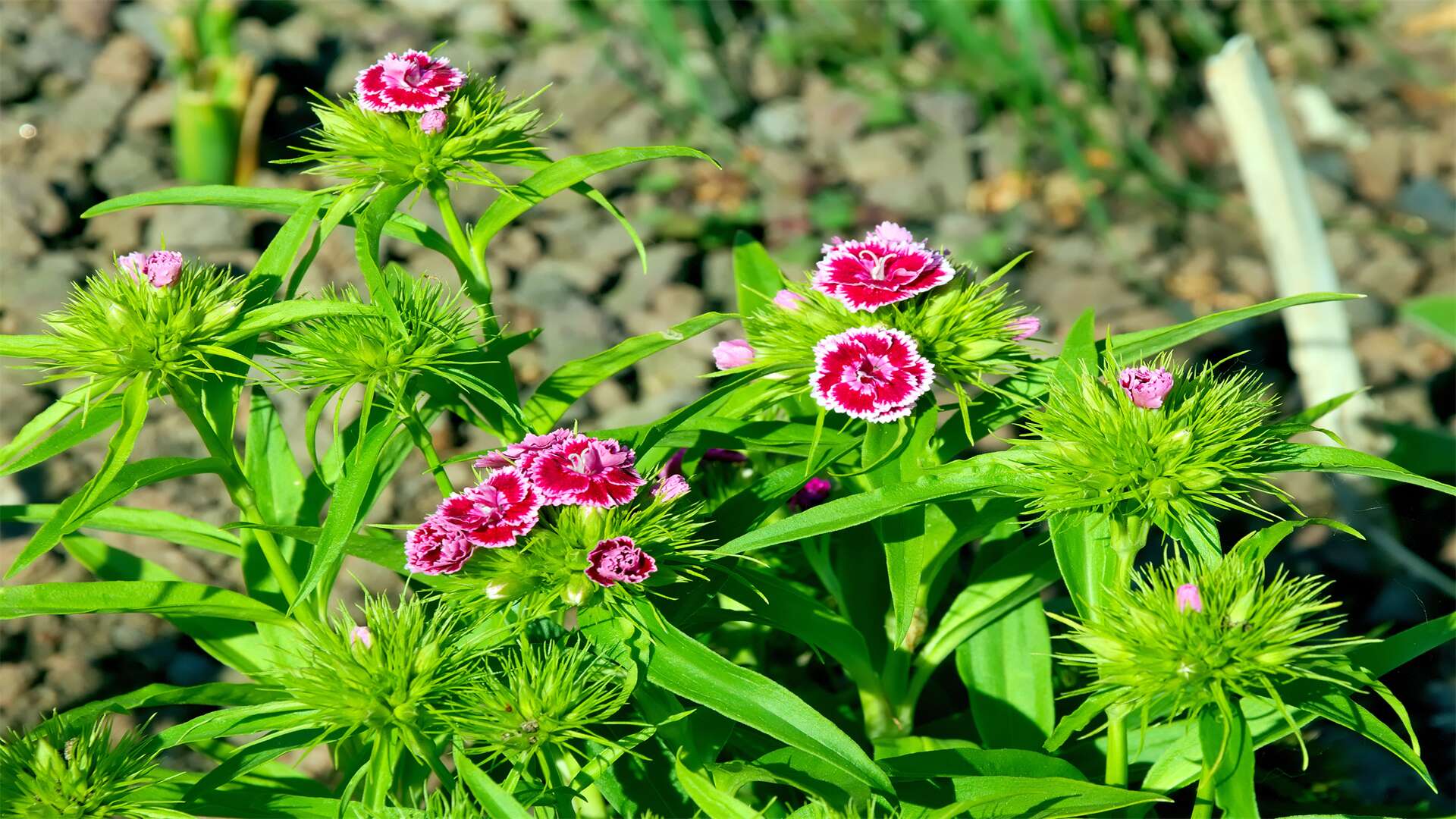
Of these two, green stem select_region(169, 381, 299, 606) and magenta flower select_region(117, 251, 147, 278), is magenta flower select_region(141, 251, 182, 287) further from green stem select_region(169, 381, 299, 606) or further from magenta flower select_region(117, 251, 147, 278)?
green stem select_region(169, 381, 299, 606)

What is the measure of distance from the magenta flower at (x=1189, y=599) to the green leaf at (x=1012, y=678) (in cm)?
46

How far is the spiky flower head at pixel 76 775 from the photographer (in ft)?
4.72

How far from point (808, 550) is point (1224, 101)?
1.91m

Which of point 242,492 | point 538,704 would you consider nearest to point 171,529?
point 242,492

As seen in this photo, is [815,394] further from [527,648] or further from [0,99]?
[0,99]

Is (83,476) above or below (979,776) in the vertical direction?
above

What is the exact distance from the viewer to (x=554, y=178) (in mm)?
1709

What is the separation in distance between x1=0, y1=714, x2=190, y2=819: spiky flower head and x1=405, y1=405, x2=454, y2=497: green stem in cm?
44

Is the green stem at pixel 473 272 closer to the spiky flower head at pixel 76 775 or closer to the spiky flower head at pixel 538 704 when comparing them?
the spiky flower head at pixel 538 704

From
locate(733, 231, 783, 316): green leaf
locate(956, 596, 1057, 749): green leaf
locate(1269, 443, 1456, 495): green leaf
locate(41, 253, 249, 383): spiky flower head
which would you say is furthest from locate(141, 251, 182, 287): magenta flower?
locate(1269, 443, 1456, 495): green leaf

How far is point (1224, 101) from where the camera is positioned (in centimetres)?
314

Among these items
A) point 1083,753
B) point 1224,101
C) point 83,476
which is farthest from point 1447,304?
point 83,476

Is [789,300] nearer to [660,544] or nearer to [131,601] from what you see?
[660,544]

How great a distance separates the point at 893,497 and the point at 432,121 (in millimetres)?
704
